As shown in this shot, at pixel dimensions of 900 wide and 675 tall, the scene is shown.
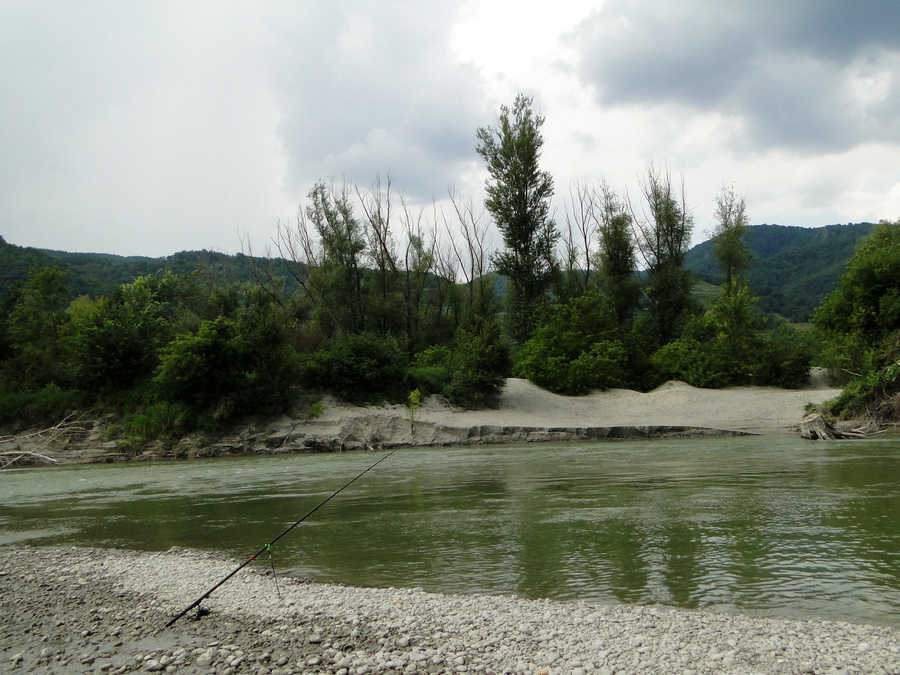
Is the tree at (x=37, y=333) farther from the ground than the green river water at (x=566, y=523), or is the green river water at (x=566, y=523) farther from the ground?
the tree at (x=37, y=333)

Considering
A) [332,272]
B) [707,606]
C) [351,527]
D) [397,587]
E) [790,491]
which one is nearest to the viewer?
[707,606]

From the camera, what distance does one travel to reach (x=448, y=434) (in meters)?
29.1

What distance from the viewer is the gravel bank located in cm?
462

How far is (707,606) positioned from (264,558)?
19.0ft

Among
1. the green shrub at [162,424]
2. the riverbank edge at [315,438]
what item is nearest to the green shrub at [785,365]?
the riverbank edge at [315,438]

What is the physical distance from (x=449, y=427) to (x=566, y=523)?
19504mm

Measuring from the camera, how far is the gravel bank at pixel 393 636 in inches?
182

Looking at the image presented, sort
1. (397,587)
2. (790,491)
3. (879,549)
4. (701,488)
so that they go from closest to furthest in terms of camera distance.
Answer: (397,587) → (879,549) → (790,491) → (701,488)

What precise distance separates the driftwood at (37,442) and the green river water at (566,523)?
8.36 m

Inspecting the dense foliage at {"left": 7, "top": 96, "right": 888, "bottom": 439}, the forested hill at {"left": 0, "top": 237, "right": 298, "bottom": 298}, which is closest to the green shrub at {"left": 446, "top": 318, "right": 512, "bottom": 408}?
the dense foliage at {"left": 7, "top": 96, "right": 888, "bottom": 439}

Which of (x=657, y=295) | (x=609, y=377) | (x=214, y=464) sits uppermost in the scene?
(x=657, y=295)

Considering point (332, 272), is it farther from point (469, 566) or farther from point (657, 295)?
point (469, 566)

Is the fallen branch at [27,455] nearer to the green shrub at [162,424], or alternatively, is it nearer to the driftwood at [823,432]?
the green shrub at [162,424]

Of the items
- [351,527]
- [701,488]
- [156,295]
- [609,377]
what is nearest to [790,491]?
[701,488]
